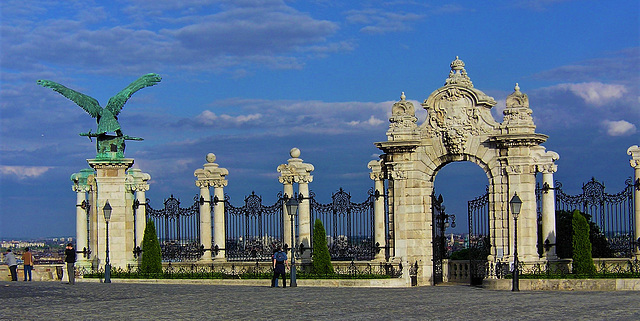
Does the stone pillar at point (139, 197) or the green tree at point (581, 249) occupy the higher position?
the stone pillar at point (139, 197)

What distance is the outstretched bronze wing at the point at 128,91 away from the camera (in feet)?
124

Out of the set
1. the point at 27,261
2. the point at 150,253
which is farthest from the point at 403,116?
the point at 27,261

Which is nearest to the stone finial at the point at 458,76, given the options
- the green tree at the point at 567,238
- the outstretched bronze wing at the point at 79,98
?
the outstretched bronze wing at the point at 79,98

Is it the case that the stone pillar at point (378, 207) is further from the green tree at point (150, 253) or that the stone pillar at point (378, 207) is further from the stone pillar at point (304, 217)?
the green tree at point (150, 253)

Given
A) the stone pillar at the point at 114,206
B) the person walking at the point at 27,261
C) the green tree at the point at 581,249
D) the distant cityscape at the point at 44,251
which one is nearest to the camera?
the green tree at the point at 581,249

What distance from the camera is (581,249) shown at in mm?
30906

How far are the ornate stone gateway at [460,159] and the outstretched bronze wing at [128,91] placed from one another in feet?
33.2

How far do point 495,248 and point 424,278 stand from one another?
9.11ft

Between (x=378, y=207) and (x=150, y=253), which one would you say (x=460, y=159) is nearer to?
(x=378, y=207)

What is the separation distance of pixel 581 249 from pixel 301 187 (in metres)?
10.7

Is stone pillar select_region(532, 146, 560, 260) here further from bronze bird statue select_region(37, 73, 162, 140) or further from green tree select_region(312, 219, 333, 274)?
bronze bird statue select_region(37, 73, 162, 140)

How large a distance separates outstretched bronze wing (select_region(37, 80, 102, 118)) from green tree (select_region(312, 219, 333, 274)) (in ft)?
34.2

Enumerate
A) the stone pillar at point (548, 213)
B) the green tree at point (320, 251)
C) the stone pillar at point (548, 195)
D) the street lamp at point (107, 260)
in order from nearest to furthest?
the stone pillar at point (548, 195)
the stone pillar at point (548, 213)
the green tree at point (320, 251)
the street lamp at point (107, 260)

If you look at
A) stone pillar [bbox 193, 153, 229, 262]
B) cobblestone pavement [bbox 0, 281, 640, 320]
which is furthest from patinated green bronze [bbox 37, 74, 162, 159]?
cobblestone pavement [bbox 0, 281, 640, 320]
